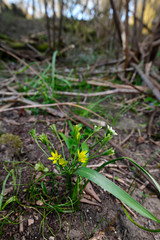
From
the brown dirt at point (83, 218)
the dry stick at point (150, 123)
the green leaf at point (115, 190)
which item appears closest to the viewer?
the green leaf at point (115, 190)

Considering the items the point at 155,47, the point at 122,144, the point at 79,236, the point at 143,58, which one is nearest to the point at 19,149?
the point at 79,236

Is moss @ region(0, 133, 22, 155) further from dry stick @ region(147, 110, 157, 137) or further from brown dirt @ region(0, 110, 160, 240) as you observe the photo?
dry stick @ region(147, 110, 157, 137)

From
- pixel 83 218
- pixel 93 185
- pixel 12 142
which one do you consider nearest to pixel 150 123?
pixel 93 185

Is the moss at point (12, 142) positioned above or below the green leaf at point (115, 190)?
above

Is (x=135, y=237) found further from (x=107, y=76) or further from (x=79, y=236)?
(x=107, y=76)

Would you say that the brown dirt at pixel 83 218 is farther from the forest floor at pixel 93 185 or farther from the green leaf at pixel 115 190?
the green leaf at pixel 115 190

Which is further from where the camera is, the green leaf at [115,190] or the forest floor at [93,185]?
the forest floor at [93,185]

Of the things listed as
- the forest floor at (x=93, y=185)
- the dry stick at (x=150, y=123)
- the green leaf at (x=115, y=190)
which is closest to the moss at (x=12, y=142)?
the forest floor at (x=93, y=185)

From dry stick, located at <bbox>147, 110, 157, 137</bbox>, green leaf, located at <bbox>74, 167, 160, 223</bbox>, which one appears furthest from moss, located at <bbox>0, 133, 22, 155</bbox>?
dry stick, located at <bbox>147, 110, 157, 137</bbox>

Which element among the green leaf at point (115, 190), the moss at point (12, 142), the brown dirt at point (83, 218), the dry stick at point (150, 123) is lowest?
the brown dirt at point (83, 218)
